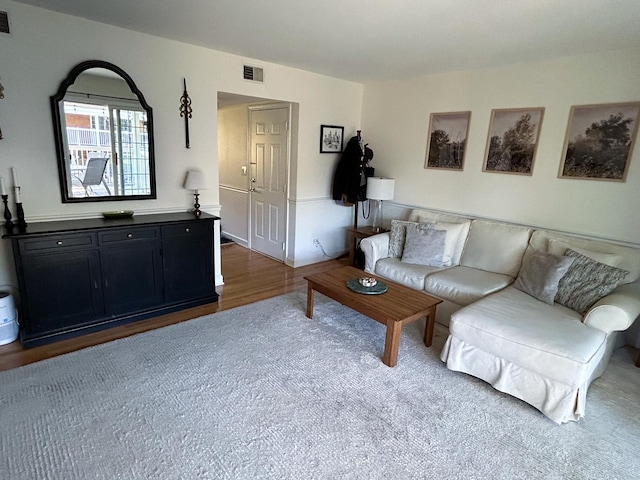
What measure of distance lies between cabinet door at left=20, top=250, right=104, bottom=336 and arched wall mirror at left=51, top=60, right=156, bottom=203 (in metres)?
0.60

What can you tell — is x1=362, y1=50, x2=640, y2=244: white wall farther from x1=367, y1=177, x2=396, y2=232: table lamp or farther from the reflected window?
the reflected window

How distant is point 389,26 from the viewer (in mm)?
2666

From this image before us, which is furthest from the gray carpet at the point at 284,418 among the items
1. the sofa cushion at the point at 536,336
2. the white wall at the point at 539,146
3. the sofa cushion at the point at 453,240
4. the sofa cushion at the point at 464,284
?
the white wall at the point at 539,146

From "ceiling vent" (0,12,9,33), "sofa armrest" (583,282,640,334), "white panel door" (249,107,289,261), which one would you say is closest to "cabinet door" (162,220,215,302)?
"white panel door" (249,107,289,261)

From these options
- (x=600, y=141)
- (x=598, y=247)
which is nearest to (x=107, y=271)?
(x=598, y=247)

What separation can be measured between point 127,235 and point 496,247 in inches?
133

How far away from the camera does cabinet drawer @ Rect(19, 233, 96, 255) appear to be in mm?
2586

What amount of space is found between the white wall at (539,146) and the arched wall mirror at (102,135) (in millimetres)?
2914

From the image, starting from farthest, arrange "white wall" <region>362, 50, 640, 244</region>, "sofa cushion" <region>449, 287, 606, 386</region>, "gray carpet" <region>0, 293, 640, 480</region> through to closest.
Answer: "white wall" <region>362, 50, 640, 244</region> → "sofa cushion" <region>449, 287, 606, 386</region> → "gray carpet" <region>0, 293, 640, 480</region>

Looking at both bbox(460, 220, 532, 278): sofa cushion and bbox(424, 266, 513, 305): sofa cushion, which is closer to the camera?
bbox(424, 266, 513, 305): sofa cushion

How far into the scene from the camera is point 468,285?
3193 millimetres

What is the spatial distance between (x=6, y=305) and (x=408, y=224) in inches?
141

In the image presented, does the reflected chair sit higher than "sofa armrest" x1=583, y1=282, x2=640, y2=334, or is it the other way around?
the reflected chair

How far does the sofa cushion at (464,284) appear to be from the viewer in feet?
10.3
